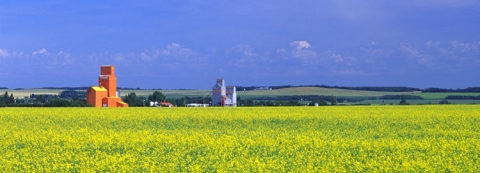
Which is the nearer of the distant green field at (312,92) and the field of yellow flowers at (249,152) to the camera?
Result: the field of yellow flowers at (249,152)

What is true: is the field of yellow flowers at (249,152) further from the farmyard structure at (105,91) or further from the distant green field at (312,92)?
the distant green field at (312,92)

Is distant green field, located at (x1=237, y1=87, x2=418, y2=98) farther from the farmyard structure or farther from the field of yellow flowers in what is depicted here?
the field of yellow flowers

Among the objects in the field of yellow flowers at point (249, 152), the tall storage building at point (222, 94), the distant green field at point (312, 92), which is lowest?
the field of yellow flowers at point (249, 152)

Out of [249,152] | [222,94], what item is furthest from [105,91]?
[249,152]

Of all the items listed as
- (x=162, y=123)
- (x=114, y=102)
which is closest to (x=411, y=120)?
(x=162, y=123)

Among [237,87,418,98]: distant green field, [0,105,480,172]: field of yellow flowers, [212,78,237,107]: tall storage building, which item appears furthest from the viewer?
[237,87,418,98]: distant green field

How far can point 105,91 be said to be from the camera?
6106 centimetres

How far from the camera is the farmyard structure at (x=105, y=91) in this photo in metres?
60.3

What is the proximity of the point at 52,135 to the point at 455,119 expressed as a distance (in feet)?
63.8

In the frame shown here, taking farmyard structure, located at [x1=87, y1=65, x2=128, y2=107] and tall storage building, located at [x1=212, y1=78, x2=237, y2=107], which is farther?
tall storage building, located at [x1=212, y1=78, x2=237, y2=107]

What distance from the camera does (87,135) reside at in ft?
75.2

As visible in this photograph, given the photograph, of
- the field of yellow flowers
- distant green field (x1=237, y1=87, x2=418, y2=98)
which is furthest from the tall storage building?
distant green field (x1=237, y1=87, x2=418, y2=98)

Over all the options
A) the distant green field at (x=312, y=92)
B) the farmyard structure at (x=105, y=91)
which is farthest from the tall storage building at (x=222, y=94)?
the distant green field at (x=312, y=92)

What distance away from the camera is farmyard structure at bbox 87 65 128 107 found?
198 feet
